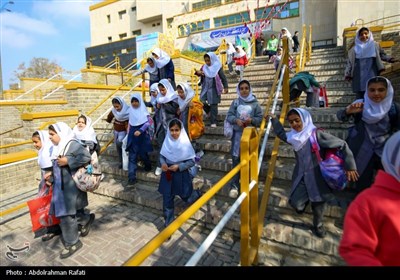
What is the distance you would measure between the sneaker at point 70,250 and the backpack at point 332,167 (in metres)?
3.08

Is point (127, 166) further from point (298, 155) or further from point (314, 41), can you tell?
point (314, 41)

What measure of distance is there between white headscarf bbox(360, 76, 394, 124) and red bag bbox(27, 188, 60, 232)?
4.06 meters

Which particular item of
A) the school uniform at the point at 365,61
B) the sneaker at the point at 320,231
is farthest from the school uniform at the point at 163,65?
the sneaker at the point at 320,231

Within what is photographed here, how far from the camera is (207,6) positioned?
86.7 feet

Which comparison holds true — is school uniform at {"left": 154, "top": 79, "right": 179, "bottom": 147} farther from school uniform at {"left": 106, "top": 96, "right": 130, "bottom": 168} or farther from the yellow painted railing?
the yellow painted railing

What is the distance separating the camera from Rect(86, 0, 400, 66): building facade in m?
15.2

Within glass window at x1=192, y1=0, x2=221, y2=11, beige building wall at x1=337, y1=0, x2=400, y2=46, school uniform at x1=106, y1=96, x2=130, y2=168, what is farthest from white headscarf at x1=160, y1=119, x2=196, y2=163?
glass window at x1=192, y1=0, x2=221, y2=11

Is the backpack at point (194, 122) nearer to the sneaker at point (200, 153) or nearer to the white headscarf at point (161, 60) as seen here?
the sneaker at point (200, 153)

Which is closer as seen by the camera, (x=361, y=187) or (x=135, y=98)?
Result: (x=361, y=187)

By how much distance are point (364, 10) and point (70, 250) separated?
1863cm

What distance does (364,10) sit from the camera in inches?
573

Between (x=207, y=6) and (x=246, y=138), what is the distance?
2824cm

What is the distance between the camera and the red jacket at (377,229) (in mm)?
1230
